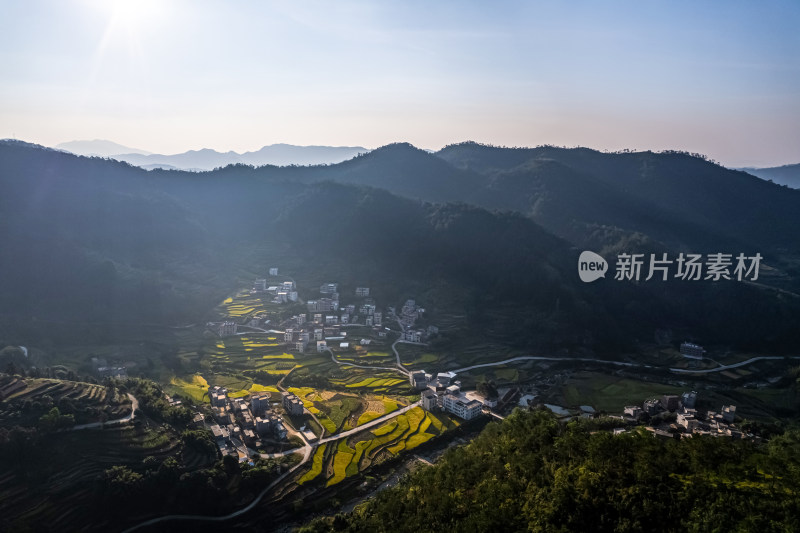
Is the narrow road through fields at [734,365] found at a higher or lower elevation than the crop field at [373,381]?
higher

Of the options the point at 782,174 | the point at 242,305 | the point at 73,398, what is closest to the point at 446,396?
the point at 73,398

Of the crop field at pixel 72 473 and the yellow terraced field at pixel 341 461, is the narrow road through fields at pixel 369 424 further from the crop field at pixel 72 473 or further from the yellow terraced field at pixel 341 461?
the crop field at pixel 72 473

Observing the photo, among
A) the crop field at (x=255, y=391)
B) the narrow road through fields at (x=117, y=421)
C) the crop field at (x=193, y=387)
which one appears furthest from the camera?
the crop field at (x=255, y=391)

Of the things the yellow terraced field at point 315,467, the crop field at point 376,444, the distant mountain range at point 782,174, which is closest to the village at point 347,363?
the yellow terraced field at point 315,467

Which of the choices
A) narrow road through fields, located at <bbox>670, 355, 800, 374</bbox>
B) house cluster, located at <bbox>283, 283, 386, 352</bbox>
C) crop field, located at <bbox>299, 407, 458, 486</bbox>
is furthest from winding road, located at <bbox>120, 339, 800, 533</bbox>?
house cluster, located at <bbox>283, 283, 386, 352</bbox>

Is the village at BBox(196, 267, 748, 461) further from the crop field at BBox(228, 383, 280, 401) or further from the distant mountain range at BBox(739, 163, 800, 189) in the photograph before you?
the distant mountain range at BBox(739, 163, 800, 189)
